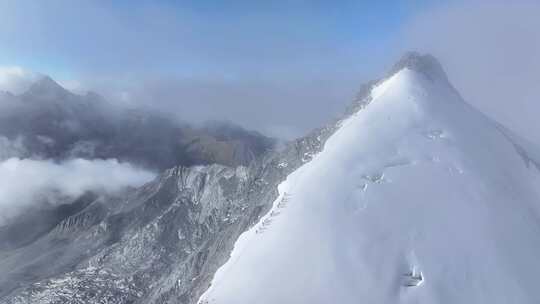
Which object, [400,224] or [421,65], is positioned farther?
[421,65]

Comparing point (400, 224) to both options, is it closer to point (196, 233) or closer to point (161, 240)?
point (196, 233)

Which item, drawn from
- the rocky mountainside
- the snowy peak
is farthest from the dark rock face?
the snowy peak

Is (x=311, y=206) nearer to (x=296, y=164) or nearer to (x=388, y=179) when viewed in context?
(x=388, y=179)

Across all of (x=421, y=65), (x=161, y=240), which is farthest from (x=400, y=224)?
(x=161, y=240)

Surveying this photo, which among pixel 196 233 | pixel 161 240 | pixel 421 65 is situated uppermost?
pixel 421 65

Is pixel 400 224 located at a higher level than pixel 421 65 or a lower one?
lower

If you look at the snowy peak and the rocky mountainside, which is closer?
the rocky mountainside

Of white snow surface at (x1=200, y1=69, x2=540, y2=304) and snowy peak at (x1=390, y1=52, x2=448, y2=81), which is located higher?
snowy peak at (x1=390, y1=52, x2=448, y2=81)

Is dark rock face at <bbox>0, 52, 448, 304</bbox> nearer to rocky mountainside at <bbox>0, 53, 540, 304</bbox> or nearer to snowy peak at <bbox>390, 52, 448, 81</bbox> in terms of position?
rocky mountainside at <bbox>0, 53, 540, 304</bbox>

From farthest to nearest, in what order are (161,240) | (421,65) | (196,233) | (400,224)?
(161,240), (196,233), (421,65), (400,224)
